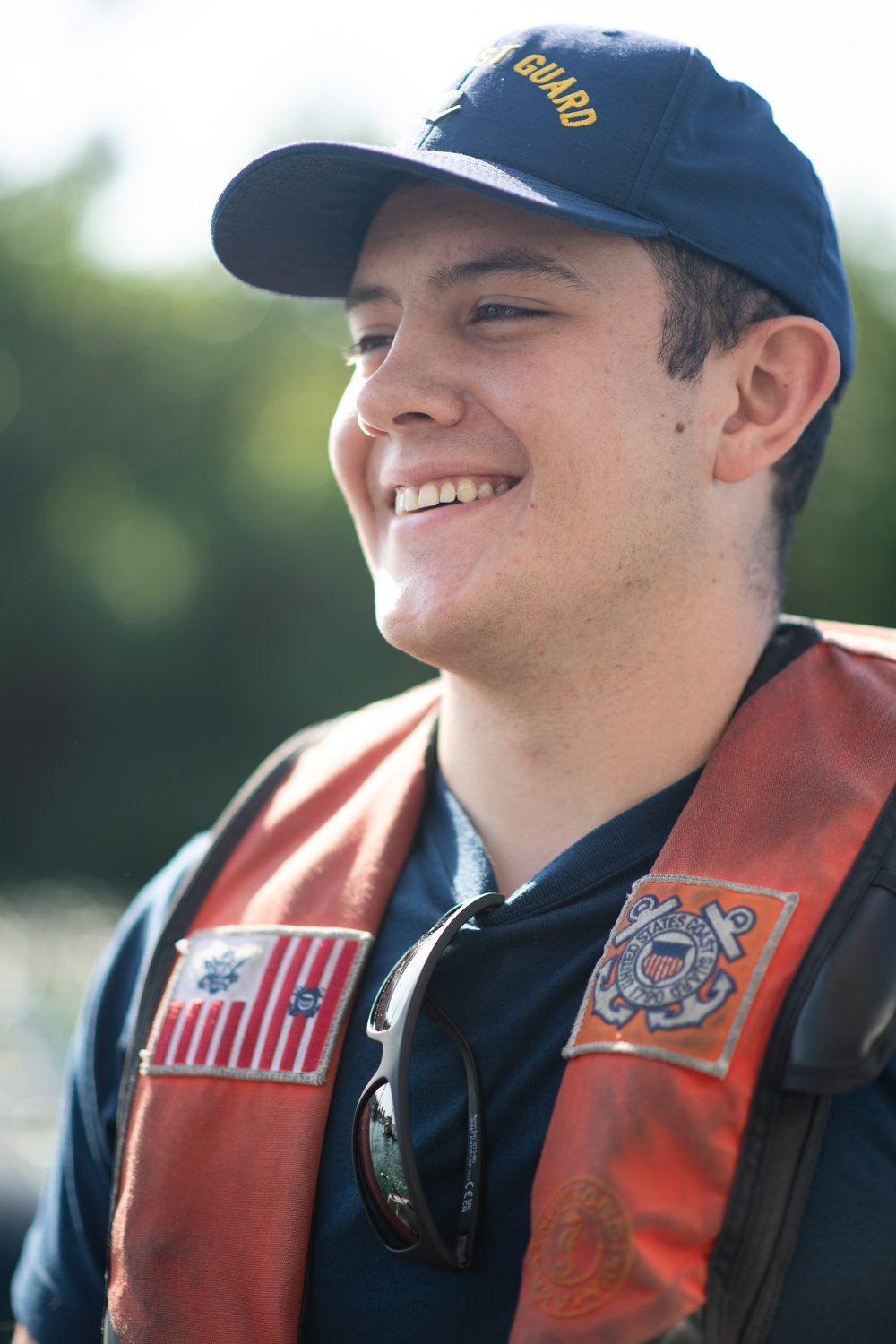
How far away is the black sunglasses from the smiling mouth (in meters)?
0.64

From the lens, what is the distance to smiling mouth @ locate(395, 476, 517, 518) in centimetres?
181

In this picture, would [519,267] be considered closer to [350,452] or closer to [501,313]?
[501,313]

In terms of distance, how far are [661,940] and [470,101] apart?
130cm

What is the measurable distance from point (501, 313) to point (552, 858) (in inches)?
33.9

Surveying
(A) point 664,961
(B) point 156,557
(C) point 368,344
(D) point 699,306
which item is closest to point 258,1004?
(A) point 664,961

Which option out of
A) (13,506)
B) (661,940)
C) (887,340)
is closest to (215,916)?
(661,940)

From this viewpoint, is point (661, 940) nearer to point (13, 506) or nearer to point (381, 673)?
point (381, 673)

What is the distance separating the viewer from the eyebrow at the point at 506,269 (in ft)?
5.74

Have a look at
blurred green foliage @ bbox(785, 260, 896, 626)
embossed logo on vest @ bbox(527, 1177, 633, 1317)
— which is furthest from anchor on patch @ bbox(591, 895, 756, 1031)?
blurred green foliage @ bbox(785, 260, 896, 626)

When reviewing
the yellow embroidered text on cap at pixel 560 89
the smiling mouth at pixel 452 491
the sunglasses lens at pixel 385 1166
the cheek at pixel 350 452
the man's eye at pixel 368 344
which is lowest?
the sunglasses lens at pixel 385 1166

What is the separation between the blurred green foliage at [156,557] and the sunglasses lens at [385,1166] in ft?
24.5

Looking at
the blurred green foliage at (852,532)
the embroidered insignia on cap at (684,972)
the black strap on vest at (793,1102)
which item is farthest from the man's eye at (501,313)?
the blurred green foliage at (852,532)

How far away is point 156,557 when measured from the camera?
946cm

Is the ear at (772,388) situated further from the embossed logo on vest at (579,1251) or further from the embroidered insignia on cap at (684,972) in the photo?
the embossed logo on vest at (579,1251)
